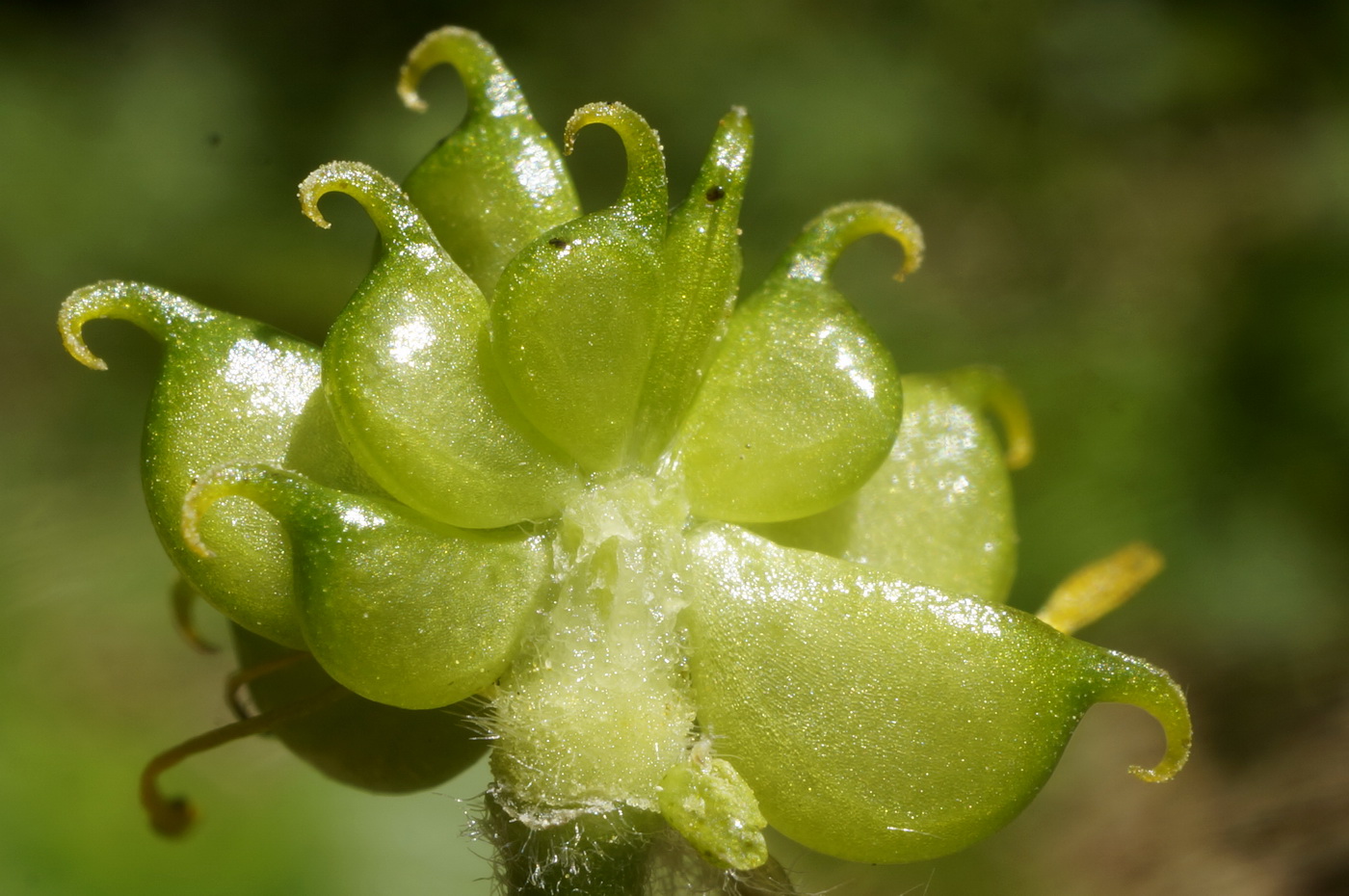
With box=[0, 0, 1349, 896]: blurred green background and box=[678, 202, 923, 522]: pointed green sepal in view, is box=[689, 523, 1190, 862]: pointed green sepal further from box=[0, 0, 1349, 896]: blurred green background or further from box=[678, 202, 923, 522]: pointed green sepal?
box=[0, 0, 1349, 896]: blurred green background

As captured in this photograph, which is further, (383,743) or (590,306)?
(383,743)

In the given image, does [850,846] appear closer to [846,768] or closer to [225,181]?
[846,768]

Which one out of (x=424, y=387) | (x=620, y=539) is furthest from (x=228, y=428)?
(x=620, y=539)

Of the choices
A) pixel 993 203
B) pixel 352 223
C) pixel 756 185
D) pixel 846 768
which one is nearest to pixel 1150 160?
pixel 993 203

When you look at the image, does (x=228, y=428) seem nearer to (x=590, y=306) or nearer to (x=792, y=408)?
(x=590, y=306)

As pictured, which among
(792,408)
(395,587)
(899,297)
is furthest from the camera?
(899,297)

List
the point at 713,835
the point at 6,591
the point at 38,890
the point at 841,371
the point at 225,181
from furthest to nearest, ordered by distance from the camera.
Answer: the point at 225,181 → the point at 6,591 → the point at 38,890 → the point at 841,371 → the point at 713,835
